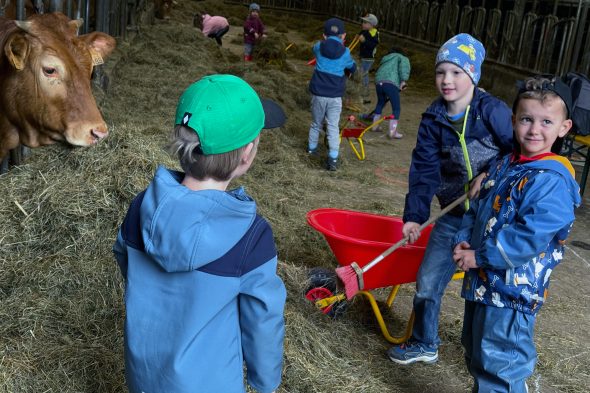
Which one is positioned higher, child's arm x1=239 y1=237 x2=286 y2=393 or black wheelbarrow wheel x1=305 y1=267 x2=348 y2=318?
child's arm x1=239 y1=237 x2=286 y2=393

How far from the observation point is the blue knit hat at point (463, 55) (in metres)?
3.26

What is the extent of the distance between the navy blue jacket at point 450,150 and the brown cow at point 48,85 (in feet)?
5.93

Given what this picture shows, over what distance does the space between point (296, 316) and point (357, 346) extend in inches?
19.4

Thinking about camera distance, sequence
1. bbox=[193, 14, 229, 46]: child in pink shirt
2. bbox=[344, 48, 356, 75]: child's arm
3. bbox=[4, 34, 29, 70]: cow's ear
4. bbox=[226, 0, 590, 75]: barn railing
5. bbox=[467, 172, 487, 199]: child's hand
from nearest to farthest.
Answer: bbox=[467, 172, 487, 199]: child's hand
bbox=[4, 34, 29, 70]: cow's ear
bbox=[344, 48, 356, 75]: child's arm
bbox=[226, 0, 590, 75]: barn railing
bbox=[193, 14, 229, 46]: child in pink shirt

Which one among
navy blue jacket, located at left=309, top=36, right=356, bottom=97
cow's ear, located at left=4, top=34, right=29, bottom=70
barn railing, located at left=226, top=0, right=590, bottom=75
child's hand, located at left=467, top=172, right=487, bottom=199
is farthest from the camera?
barn railing, located at left=226, top=0, right=590, bottom=75

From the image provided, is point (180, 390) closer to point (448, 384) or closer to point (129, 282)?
point (129, 282)

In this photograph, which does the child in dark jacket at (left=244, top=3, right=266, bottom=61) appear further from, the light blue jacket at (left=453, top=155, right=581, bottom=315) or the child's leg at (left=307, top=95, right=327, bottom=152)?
the light blue jacket at (left=453, top=155, right=581, bottom=315)

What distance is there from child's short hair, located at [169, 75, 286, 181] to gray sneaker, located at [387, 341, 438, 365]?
79.6 inches

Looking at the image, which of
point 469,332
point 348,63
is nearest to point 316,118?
point 348,63

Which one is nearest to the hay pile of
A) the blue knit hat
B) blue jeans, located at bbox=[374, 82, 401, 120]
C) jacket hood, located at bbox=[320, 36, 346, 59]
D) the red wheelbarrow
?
the red wheelbarrow

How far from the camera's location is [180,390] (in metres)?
1.86

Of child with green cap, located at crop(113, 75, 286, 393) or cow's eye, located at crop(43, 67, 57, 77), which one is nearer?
child with green cap, located at crop(113, 75, 286, 393)

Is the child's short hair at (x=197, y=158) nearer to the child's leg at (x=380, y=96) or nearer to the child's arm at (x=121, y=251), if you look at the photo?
the child's arm at (x=121, y=251)

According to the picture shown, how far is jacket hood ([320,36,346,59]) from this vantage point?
7.75 metres
